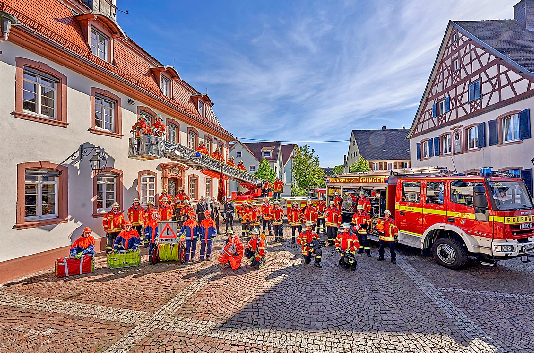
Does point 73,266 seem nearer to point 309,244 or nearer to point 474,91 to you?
point 309,244

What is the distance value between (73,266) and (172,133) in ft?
30.4

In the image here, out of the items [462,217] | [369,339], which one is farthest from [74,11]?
[462,217]

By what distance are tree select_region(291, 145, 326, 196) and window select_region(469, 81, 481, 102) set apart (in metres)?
19.4

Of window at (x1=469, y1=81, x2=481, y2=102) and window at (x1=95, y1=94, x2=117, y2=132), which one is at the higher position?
window at (x1=469, y1=81, x2=481, y2=102)

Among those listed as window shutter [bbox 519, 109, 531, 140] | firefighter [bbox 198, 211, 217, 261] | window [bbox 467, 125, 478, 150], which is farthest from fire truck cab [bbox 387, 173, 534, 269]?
window [bbox 467, 125, 478, 150]

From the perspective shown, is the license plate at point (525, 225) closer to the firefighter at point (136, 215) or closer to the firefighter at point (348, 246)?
the firefighter at point (348, 246)

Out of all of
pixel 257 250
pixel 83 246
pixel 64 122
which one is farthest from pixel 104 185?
pixel 257 250

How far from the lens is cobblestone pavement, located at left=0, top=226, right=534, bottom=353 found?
4.72 m

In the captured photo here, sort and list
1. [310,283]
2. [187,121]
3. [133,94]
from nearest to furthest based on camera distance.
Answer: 1. [310,283]
2. [133,94]
3. [187,121]

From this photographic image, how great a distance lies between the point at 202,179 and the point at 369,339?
1584 centimetres

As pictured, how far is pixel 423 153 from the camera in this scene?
878 inches

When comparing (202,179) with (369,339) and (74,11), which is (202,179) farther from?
(369,339)

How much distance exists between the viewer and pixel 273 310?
19.0 feet

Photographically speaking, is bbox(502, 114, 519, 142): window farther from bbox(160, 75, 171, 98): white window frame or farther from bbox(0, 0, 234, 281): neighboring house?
bbox(160, 75, 171, 98): white window frame
